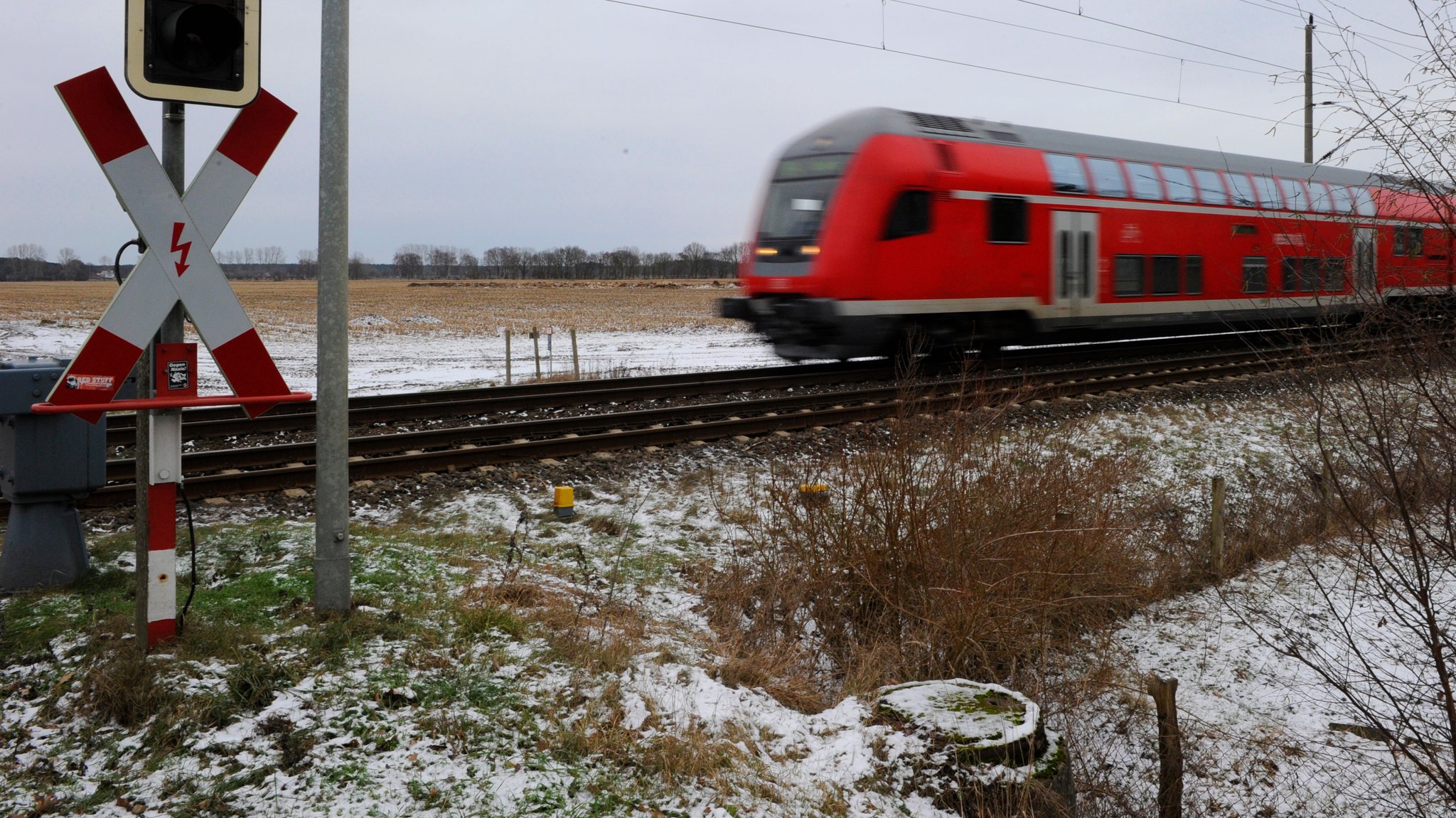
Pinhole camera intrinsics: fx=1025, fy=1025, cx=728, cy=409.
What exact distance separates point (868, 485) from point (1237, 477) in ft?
19.8

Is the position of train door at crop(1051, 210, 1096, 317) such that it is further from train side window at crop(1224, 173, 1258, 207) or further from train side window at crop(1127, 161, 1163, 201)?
train side window at crop(1224, 173, 1258, 207)

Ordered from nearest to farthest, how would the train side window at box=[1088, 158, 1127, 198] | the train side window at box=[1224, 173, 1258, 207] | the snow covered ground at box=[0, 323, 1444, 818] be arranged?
1. the snow covered ground at box=[0, 323, 1444, 818]
2. the train side window at box=[1088, 158, 1127, 198]
3. the train side window at box=[1224, 173, 1258, 207]

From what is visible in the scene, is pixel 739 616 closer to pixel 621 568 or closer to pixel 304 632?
pixel 621 568

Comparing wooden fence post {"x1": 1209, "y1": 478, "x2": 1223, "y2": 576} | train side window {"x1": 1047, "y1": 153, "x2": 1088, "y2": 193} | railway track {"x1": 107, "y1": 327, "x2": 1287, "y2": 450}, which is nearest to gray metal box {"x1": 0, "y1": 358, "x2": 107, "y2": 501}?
railway track {"x1": 107, "y1": 327, "x2": 1287, "y2": 450}

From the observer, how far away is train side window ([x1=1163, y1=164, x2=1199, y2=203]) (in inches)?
640

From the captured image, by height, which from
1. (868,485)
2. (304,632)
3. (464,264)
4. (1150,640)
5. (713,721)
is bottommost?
(1150,640)

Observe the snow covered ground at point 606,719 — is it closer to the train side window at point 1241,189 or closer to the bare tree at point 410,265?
the train side window at point 1241,189

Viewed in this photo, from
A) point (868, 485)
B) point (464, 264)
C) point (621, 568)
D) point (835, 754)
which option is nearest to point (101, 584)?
point (621, 568)

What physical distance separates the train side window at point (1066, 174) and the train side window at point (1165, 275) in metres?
2.11

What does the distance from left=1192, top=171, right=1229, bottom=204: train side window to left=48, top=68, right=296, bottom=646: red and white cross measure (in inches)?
631

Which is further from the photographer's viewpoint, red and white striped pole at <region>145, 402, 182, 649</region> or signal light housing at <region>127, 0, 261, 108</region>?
red and white striped pole at <region>145, 402, 182, 649</region>

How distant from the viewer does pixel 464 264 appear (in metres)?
120

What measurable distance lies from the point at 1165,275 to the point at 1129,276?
3.21 ft

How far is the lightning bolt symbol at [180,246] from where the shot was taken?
12.8 ft
